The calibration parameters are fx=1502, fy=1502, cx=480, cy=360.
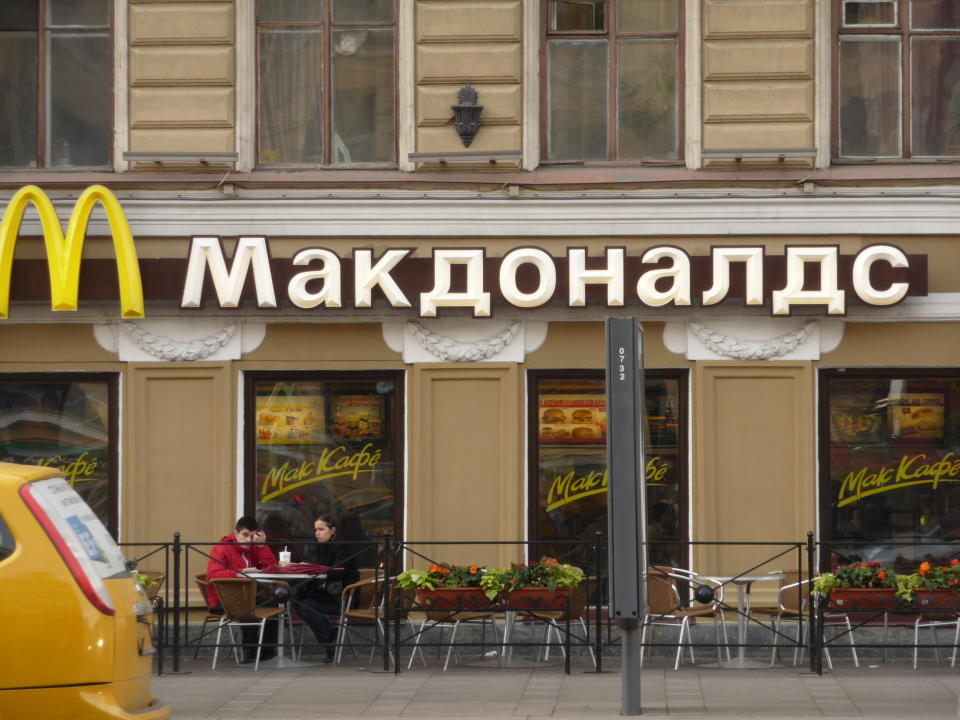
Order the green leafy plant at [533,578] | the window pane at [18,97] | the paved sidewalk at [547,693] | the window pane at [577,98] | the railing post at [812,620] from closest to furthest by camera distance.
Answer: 1. the paved sidewalk at [547,693]
2. the railing post at [812,620]
3. the green leafy plant at [533,578]
4. the window pane at [577,98]
5. the window pane at [18,97]

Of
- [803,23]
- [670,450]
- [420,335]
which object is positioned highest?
[803,23]

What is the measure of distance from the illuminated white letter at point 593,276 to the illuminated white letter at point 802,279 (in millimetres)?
1473

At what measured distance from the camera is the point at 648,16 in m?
15.0

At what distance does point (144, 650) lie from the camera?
809 centimetres

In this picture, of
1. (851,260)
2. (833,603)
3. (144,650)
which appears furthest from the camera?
(851,260)

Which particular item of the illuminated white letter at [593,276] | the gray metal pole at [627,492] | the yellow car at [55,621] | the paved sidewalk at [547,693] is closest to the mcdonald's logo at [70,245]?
the paved sidewalk at [547,693]

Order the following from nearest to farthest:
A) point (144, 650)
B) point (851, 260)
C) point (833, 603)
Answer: point (144, 650) → point (833, 603) → point (851, 260)

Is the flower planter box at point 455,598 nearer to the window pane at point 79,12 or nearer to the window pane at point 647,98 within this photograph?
the window pane at point 647,98

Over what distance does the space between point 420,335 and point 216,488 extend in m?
2.49

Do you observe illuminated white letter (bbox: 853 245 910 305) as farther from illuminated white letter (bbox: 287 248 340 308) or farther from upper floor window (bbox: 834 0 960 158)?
illuminated white letter (bbox: 287 248 340 308)

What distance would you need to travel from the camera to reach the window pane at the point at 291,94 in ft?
49.7

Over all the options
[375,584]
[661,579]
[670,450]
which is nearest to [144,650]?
[375,584]

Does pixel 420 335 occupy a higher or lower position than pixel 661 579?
higher

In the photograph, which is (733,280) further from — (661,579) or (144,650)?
(144,650)
